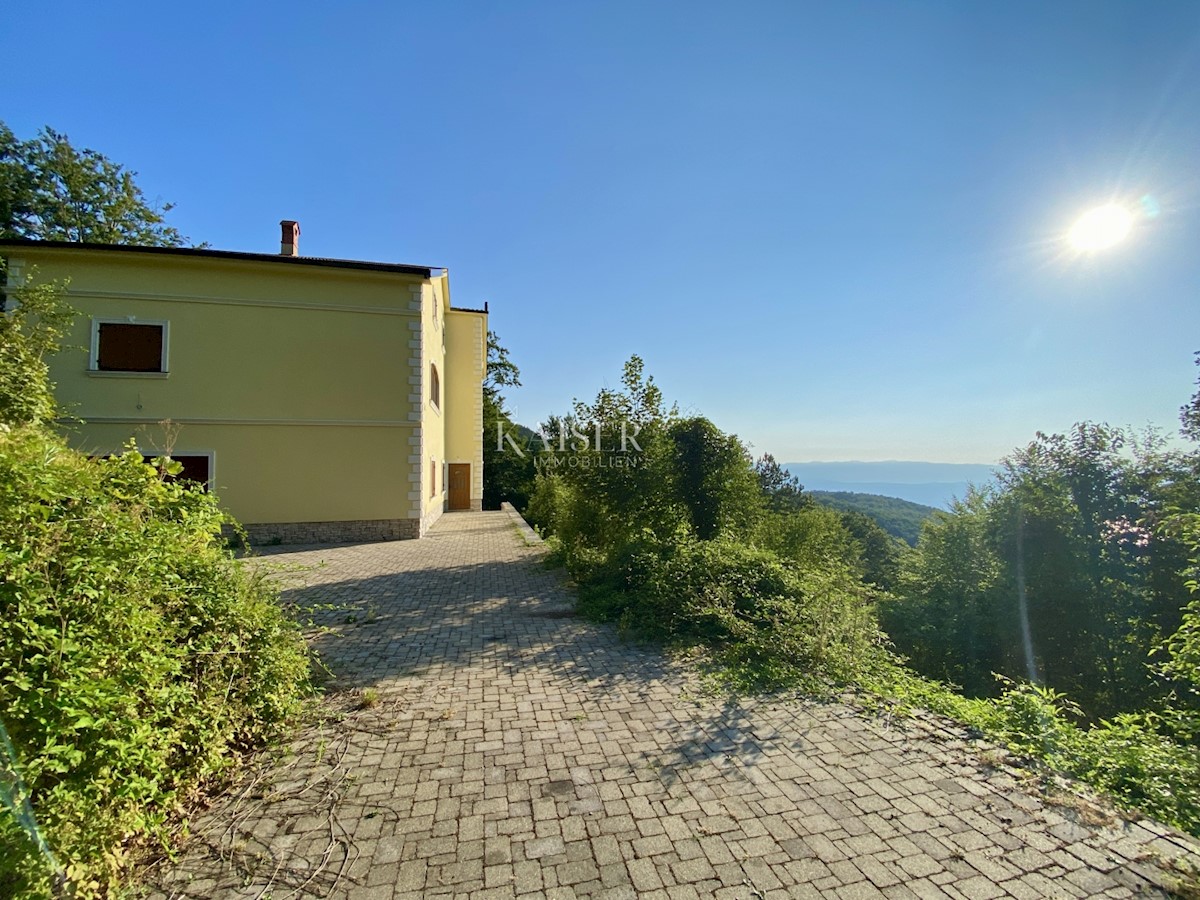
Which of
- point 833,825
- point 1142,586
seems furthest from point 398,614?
point 1142,586

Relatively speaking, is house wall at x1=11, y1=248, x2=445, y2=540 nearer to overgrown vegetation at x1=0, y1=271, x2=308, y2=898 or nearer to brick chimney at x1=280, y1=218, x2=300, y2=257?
brick chimney at x1=280, y1=218, x2=300, y2=257

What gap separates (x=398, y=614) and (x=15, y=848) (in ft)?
16.4

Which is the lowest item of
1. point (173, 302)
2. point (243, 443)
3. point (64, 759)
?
point (64, 759)

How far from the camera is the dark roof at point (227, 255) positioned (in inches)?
444

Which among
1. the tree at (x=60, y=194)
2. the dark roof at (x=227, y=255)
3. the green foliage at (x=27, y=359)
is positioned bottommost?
the green foliage at (x=27, y=359)

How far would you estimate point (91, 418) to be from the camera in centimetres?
1155

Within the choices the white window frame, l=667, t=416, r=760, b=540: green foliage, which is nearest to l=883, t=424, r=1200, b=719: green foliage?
l=667, t=416, r=760, b=540: green foliage

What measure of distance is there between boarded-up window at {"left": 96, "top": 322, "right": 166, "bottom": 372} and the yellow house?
24 mm

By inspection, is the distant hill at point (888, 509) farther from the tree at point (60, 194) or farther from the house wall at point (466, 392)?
the tree at point (60, 194)

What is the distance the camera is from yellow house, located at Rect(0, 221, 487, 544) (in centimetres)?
1163

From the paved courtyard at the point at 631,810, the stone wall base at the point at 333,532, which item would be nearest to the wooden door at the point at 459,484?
the stone wall base at the point at 333,532

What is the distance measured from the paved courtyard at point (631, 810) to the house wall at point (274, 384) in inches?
379

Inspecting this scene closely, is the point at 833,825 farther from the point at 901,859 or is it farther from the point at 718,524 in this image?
the point at 718,524

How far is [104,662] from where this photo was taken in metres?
1.88
